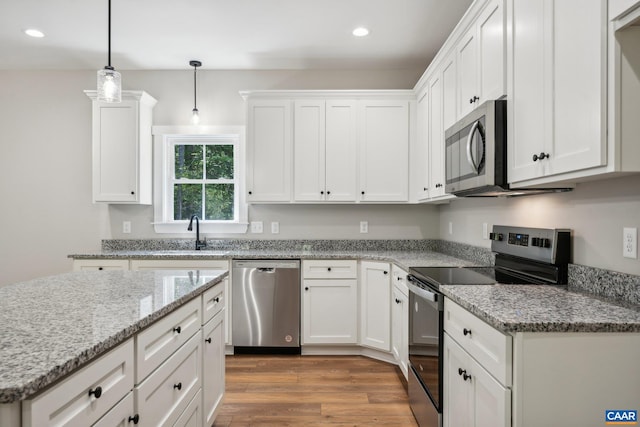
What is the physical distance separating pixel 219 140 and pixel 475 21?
2680mm

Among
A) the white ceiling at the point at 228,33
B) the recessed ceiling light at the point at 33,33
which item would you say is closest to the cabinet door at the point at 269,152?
the white ceiling at the point at 228,33

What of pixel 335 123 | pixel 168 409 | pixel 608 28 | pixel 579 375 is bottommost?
pixel 168 409

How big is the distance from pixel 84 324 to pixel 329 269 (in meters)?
2.34

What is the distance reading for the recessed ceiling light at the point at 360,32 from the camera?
10.1 feet

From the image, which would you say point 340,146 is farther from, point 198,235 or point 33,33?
point 33,33

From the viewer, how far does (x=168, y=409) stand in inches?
57.6

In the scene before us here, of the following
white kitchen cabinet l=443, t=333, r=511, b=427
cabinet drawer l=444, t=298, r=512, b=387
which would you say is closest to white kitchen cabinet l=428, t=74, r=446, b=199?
cabinet drawer l=444, t=298, r=512, b=387

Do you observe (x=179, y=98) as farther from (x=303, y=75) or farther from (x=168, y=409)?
(x=168, y=409)

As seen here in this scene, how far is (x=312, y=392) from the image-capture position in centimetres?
265

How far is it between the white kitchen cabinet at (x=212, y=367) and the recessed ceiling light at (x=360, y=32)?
242cm

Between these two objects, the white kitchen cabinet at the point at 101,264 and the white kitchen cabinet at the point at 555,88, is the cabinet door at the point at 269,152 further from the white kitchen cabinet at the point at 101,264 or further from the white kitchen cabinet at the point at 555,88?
the white kitchen cabinet at the point at 555,88

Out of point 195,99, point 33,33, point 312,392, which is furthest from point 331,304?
point 33,33

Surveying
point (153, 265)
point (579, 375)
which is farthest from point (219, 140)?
point (579, 375)

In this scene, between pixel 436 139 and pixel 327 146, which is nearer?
pixel 436 139
